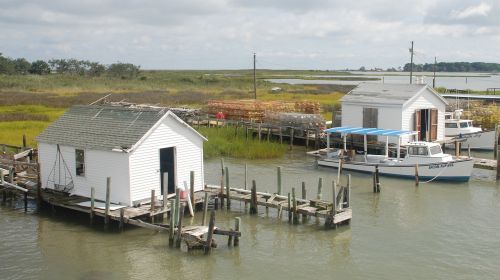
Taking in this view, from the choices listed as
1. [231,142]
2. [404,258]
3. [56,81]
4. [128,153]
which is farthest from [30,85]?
[404,258]

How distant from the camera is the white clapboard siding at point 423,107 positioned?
3806 centimetres

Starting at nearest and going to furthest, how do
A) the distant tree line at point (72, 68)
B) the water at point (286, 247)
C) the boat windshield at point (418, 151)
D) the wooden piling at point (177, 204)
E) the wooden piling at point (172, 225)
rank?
the water at point (286, 247)
the wooden piling at point (172, 225)
the wooden piling at point (177, 204)
the boat windshield at point (418, 151)
the distant tree line at point (72, 68)

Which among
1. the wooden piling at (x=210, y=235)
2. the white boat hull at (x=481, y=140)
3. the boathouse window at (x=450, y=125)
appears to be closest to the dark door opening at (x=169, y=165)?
the wooden piling at (x=210, y=235)

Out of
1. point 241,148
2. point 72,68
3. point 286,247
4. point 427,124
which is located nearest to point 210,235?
point 286,247

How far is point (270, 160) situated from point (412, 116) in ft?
31.6

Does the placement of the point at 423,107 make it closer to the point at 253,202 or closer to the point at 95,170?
the point at 253,202

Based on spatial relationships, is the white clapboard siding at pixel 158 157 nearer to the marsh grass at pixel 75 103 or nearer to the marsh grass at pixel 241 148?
the marsh grass at pixel 241 148

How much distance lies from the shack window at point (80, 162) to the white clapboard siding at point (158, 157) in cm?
286

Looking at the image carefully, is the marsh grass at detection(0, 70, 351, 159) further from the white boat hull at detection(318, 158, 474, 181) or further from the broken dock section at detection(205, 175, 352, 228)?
the broken dock section at detection(205, 175, 352, 228)

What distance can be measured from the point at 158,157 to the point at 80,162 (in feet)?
11.2

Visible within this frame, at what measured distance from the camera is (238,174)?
34.4 m

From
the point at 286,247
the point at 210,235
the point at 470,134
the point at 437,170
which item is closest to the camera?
the point at 210,235

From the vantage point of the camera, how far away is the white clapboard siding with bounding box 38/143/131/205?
23.1 meters

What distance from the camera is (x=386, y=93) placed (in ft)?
130
